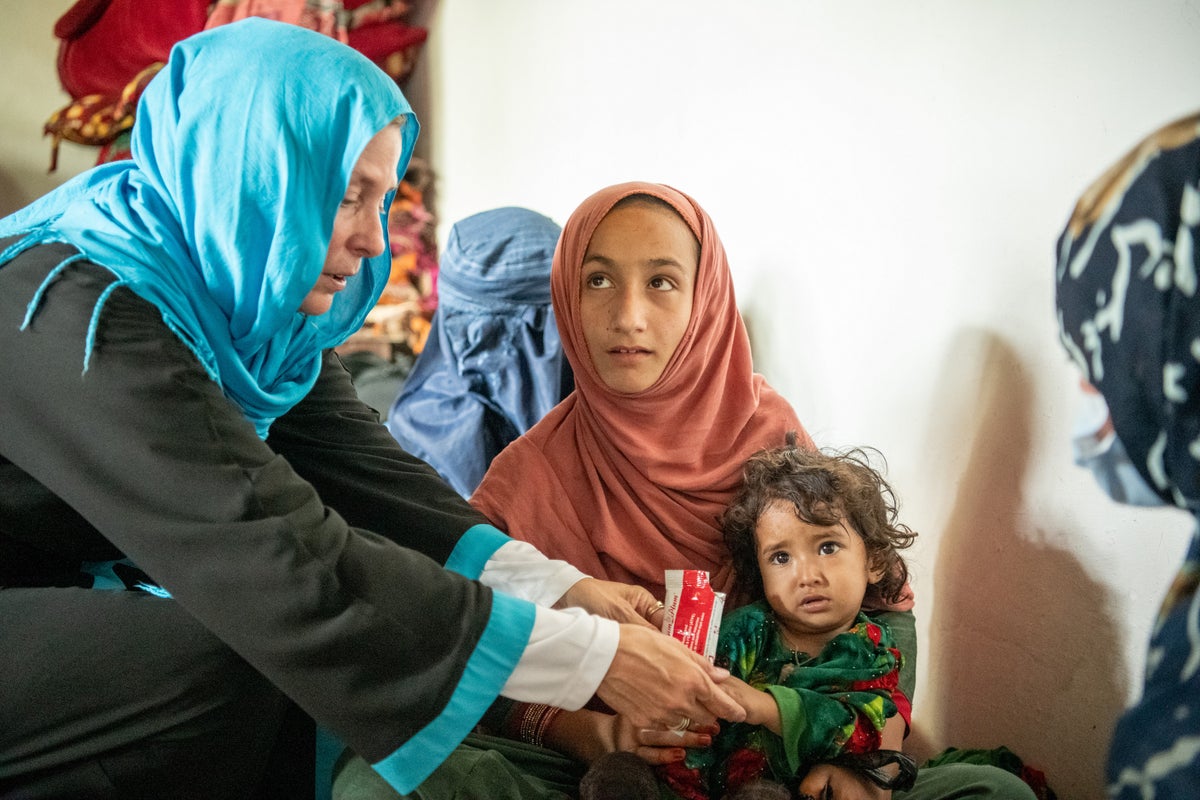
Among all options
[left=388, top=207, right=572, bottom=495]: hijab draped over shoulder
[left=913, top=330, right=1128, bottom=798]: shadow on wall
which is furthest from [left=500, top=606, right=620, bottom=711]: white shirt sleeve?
[left=388, top=207, right=572, bottom=495]: hijab draped over shoulder

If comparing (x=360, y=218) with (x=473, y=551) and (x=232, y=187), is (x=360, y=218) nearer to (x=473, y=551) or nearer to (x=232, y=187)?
(x=232, y=187)

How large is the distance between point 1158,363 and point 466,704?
847 millimetres

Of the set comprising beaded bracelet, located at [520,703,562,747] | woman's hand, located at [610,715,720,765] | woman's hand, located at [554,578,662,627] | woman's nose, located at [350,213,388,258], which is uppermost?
woman's nose, located at [350,213,388,258]

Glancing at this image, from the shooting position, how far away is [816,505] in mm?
1626

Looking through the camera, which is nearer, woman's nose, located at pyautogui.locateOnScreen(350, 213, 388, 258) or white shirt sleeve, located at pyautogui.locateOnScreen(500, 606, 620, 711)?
white shirt sleeve, located at pyautogui.locateOnScreen(500, 606, 620, 711)

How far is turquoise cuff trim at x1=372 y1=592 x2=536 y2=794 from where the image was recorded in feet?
3.92

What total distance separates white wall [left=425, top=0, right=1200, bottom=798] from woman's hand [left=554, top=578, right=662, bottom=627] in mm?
617

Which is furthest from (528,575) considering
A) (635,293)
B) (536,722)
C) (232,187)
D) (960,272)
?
(960,272)

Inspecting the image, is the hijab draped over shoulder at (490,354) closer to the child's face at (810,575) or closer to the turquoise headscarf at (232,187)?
the child's face at (810,575)

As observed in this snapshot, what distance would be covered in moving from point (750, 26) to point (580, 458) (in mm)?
1137

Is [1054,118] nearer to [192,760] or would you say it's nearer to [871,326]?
[871,326]

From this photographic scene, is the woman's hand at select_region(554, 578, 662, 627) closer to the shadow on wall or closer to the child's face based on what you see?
the child's face

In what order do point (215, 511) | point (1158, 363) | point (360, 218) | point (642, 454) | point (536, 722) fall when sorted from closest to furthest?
point (1158, 363), point (215, 511), point (360, 218), point (536, 722), point (642, 454)

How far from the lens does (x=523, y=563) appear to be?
166cm
